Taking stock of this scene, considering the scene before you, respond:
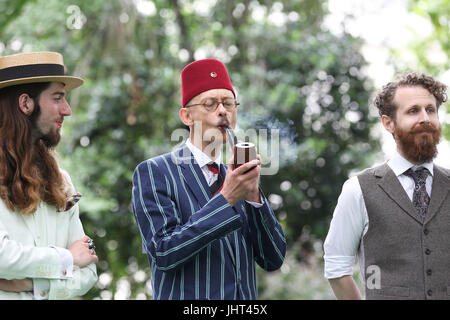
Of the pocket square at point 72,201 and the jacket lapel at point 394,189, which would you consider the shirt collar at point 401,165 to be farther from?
the pocket square at point 72,201

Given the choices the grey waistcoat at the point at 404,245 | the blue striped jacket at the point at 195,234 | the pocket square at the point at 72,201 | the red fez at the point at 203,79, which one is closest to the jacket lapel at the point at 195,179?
the blue striped jacket at the point at 195,234

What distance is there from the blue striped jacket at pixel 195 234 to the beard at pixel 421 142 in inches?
26.6

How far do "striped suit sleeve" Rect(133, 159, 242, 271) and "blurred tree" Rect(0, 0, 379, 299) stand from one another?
16.3 feet

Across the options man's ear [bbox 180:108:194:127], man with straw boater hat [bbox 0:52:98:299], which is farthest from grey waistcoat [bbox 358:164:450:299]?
man with straw boater hat [bbox 0:52:98:299]

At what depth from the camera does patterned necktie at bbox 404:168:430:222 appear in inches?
98.8

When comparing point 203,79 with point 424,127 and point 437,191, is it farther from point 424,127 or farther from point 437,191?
point 437,191

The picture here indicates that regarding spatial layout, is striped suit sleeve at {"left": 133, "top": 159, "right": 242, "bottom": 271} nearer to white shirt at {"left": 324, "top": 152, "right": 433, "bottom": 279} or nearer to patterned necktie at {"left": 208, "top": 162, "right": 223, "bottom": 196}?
patterned necktie at {"left": 208, "top": 162, "right": 223, "bottom": 196}

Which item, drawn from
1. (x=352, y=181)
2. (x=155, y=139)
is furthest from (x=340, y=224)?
(x=155, y=139)

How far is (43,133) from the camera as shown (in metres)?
2.50

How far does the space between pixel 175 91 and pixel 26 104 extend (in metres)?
5.44

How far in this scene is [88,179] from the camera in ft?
25.0

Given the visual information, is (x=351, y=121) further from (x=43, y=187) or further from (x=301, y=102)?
(x=43, y=187)

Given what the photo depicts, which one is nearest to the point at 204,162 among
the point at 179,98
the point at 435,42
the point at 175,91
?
the point at 179,98

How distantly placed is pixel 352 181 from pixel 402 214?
0.27m
